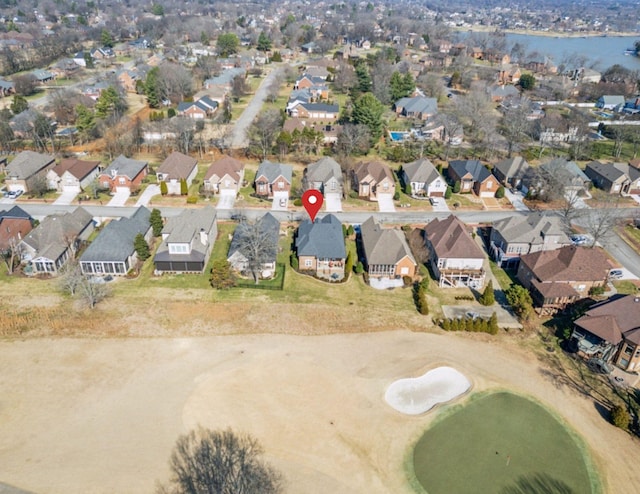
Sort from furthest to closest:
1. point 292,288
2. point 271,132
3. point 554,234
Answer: point 271,132
point 554,234
point 292,288

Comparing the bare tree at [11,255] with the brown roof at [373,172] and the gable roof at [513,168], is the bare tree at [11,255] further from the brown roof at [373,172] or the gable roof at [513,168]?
the gable roof at [513,168]

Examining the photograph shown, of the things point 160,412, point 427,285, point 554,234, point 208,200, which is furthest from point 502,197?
point 160,412

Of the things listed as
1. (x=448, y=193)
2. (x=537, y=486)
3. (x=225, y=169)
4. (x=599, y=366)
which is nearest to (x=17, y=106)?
(x=225, y=169)

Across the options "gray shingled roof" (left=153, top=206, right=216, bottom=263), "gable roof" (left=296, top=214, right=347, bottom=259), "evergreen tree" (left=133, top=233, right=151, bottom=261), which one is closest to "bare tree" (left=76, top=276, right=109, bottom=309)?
"evergreen tree" (left=133, top=233, right=151, bottom=261)

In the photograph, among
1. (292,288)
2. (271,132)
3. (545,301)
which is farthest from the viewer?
(271,132)

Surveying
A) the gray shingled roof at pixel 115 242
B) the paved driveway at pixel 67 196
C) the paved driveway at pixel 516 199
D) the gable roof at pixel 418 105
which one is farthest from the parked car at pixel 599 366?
the gable roof at pixel 418 105

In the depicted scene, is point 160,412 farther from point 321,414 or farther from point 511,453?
point 511,453

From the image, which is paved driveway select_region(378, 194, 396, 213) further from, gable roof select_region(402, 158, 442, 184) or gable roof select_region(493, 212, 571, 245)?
gable roof select_region(493, 212, 571, 245)
